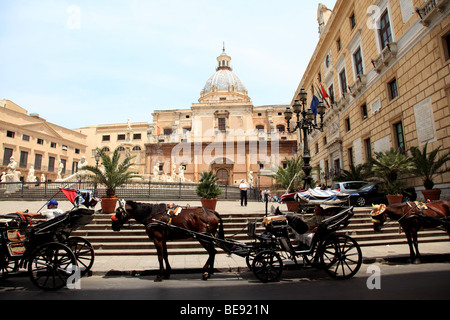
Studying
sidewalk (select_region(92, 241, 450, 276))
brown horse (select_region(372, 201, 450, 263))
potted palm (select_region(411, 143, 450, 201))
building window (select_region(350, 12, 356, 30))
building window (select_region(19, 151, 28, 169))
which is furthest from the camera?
building window (select_region(19, 151, 28, 169))

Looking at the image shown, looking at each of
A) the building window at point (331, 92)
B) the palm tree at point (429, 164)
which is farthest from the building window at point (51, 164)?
the palm tree at point (429, 164)

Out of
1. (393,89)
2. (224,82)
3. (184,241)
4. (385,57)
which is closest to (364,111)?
(393,89)

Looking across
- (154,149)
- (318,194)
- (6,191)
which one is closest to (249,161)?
(154,149)

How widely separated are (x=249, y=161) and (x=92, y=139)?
34691 millimetres

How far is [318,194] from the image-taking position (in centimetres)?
627

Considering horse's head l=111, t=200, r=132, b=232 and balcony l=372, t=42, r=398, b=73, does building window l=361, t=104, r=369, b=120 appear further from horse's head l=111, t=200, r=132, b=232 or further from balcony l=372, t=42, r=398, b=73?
horse's head l=111, t=200, r=132, b=232

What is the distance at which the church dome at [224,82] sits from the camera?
59.0 metres

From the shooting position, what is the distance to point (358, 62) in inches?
733

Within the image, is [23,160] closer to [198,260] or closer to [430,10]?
[198,260]

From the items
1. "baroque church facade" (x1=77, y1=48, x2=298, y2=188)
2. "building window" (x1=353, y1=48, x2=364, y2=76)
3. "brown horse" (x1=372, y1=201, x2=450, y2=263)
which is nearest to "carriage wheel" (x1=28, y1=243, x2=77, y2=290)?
"brown horse" (x1=372, y1=201, x2=450, y2=263)

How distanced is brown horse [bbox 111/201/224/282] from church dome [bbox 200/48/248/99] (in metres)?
54.7

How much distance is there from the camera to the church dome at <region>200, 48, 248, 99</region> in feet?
194

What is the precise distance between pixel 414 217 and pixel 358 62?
1546 cm
